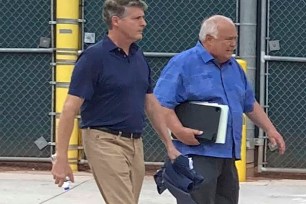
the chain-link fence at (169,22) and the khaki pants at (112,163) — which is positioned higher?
the chain-link fence at (169,22)

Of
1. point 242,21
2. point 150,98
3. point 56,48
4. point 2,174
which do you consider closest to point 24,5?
point 56,48

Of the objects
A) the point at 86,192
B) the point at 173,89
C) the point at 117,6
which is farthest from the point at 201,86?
the point at 86,192

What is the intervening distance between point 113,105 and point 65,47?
439cm

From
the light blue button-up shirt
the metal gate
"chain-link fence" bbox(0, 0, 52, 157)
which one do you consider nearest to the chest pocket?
the light blue button-up shirt

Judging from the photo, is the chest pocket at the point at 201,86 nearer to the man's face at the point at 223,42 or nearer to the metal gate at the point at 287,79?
the man's face at the point at 223,42

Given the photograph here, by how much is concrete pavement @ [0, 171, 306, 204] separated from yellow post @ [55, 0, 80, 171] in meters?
0.68

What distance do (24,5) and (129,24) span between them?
481cm

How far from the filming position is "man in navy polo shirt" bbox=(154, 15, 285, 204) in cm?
503

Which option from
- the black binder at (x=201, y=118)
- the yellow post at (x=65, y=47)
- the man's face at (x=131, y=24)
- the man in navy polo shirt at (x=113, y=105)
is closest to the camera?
the man in navy polo shirt at (x=113, y=105)

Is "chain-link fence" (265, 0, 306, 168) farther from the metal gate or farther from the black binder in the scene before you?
the black binder

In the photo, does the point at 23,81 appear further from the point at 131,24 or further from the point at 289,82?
the point at 131,24

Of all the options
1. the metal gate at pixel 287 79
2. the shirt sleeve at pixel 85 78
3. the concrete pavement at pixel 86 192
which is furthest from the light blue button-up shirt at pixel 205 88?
the metal gate at pixel 287 79

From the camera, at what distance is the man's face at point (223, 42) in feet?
16.6

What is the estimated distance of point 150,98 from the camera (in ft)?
16.3
